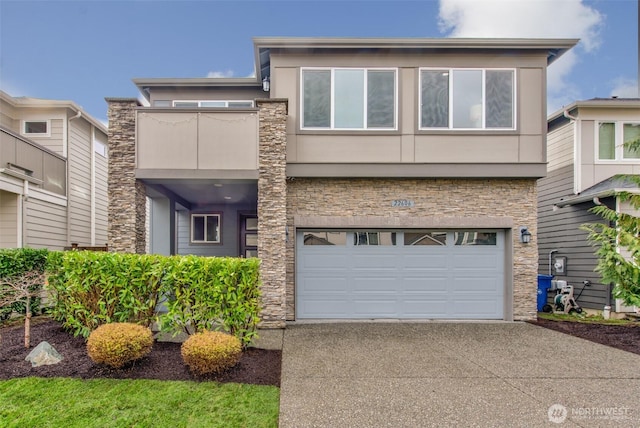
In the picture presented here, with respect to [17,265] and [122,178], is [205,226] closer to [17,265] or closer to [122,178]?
[122,178]

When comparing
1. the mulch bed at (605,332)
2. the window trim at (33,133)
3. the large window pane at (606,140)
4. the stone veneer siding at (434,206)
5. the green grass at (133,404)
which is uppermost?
the window trim at (33,133)

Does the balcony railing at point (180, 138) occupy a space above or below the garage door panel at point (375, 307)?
above

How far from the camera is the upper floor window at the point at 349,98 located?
29.1ft

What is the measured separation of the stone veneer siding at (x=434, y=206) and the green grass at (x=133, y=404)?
14.7ft

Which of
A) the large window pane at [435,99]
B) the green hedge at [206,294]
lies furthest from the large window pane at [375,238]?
the green hedge at [206,294]

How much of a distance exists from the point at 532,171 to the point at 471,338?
4.24 metres

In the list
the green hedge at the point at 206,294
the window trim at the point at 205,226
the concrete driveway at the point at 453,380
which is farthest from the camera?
the window trim at the point at 205,226

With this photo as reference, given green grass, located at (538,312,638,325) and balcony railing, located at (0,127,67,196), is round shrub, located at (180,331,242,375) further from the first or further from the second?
green grass, located at (538,312,638,325)

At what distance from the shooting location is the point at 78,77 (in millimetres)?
26875

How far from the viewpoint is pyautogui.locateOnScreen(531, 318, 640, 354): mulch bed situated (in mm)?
7022

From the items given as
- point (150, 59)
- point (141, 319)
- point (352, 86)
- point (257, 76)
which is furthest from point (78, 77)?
point (141, 319)

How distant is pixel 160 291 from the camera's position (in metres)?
→ 5.75

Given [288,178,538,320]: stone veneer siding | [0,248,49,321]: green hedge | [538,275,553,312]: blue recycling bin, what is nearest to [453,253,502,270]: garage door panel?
[288,178,538,320]: stone veneer siding

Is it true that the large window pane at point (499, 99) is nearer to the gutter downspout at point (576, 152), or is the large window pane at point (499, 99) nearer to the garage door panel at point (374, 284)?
the gutter downspout at point (576, 152)
